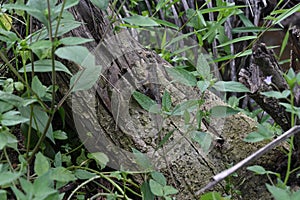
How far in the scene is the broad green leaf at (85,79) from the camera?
661mm

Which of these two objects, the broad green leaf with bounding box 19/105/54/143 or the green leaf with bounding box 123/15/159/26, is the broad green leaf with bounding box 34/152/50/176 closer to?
the broad green leaf with bounding box 19/105/54/143

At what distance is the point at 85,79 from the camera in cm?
67

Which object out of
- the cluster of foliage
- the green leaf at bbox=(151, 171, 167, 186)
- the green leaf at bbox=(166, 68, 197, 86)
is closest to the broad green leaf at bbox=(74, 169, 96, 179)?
the cluster of foliage

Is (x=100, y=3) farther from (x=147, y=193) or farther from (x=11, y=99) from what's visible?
(x=147, y=193)

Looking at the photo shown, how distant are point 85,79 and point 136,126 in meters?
0.22

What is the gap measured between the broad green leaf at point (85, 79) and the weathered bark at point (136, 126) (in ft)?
0.52

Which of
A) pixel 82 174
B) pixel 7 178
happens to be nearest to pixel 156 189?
pixel 82 174

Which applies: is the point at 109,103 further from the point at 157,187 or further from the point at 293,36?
the point at 293,36

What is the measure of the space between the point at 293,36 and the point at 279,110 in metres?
0.27

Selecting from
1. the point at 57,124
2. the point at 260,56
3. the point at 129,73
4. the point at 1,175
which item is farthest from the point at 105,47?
the point at 1,175

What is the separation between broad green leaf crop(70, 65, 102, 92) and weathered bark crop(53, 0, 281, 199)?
16 centimetres

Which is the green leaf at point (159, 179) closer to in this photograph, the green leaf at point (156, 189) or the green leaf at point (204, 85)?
the green leaf at point (156, 189)

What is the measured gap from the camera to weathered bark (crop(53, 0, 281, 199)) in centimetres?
84

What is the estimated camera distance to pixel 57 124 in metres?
0.89
